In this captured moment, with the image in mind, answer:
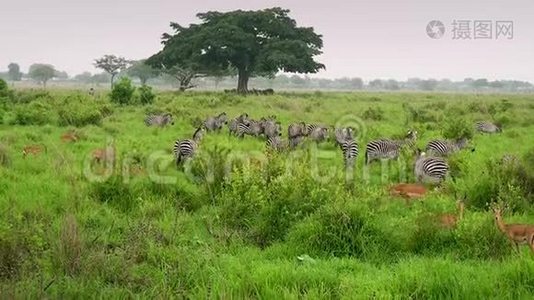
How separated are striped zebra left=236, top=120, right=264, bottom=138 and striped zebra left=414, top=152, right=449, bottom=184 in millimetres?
8107

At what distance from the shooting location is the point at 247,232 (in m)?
7.68

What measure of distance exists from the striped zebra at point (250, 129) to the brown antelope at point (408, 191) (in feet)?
29.8

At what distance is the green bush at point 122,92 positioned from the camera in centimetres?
3050

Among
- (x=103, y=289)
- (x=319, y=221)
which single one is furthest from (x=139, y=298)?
(x=319, y=221)

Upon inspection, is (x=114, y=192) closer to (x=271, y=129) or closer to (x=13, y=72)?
(x=271, y=129)

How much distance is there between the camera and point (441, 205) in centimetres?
897

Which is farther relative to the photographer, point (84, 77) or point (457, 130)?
point (84, 77)

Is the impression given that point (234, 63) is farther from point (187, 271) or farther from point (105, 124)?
point (187, 271)

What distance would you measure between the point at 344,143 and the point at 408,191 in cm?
452

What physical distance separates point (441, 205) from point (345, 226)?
2.63 m

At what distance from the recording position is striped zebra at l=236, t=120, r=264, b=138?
1873 cm

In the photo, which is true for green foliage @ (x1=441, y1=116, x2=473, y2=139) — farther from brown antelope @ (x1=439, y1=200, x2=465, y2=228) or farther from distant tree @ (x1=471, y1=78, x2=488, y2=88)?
distant tree @ (x1=471, y1=78, x2=488, y2=88)

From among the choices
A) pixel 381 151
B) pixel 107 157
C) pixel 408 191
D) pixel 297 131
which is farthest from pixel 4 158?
pixel 381 151

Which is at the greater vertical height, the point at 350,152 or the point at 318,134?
the point at 318,134
